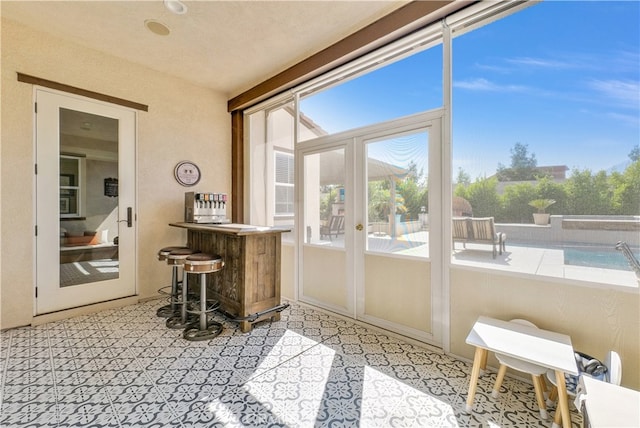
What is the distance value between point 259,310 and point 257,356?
67cm

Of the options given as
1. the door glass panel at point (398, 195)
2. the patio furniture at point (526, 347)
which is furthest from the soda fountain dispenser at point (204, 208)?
the patio furniture at point (526, 347)

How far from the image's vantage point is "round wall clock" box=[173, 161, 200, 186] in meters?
4.19

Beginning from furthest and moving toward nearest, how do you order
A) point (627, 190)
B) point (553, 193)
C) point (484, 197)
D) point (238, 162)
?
1. point (238, 162)
2. point (484, 197)
3. point (553, 193)
4. point (627, 190)

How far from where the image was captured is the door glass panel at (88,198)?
329 centimetres

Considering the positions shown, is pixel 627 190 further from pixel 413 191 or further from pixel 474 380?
pixel 474 380

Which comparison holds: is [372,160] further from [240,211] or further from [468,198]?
[240,211]

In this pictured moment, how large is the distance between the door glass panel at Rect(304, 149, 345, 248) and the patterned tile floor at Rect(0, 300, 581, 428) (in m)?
1.16

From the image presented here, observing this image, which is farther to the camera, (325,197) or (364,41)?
(325,197)

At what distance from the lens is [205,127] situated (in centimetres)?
448

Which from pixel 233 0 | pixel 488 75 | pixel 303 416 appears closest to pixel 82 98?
pixel 233 0

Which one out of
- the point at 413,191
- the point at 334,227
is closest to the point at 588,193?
the point at 413,191

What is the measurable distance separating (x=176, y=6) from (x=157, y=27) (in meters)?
0.52

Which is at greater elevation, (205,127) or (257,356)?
(205,127)

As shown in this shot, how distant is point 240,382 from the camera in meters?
2.10
